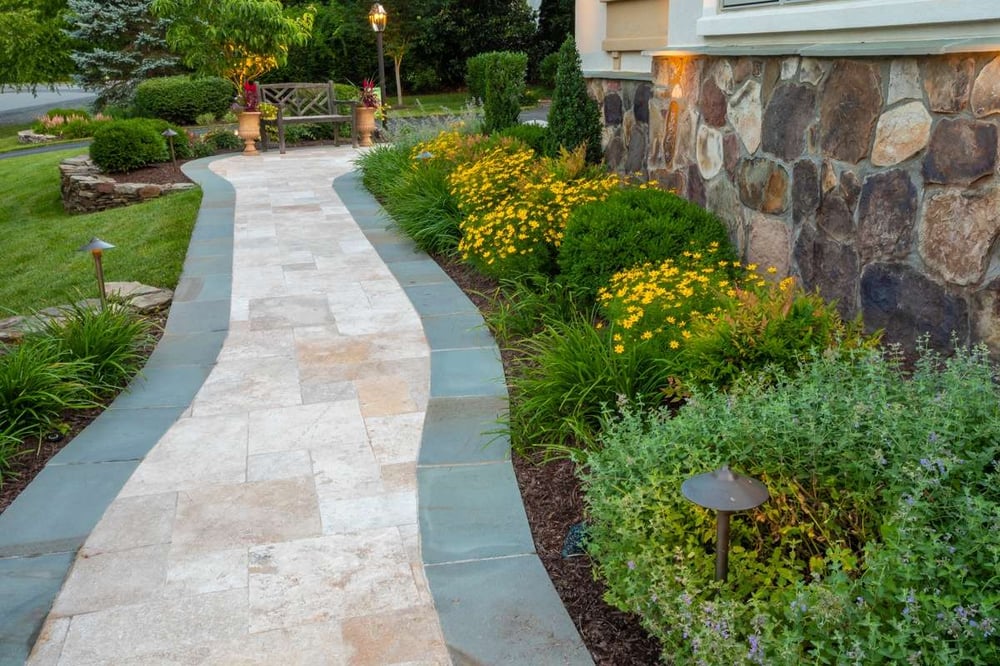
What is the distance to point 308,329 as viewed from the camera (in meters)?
5.53

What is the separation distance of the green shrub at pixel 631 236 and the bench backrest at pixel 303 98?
37.1ft

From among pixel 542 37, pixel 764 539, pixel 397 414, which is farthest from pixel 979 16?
pixel 542 37

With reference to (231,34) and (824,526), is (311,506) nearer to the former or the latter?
(824,526)

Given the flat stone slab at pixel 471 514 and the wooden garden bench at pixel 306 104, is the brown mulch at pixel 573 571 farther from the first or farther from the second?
the wooden garden bench at pixel 306 104

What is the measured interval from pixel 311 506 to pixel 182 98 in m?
18.4

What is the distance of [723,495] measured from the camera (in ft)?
7.37

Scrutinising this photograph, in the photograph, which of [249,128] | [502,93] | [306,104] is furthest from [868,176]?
[306,104]

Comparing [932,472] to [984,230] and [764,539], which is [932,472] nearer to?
[764,539]

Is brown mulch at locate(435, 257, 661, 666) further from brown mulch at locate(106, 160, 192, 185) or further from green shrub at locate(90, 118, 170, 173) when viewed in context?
green shrub at locate(90, 118, 170, 173)

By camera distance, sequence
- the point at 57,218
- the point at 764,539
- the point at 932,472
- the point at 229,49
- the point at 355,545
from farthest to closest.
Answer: the point at 229,49, the point at 57,218, the point at 355,545, the point at 764,539, the point at 932,472

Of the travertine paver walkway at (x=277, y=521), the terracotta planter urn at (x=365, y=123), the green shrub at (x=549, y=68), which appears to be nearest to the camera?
the travertine paver walkway at (x=277, y=521)

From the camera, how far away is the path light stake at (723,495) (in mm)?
2221

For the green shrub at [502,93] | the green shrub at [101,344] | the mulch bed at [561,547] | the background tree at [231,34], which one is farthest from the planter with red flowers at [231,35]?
the mulch bed at [561,547]

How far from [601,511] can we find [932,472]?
0.94 metres
